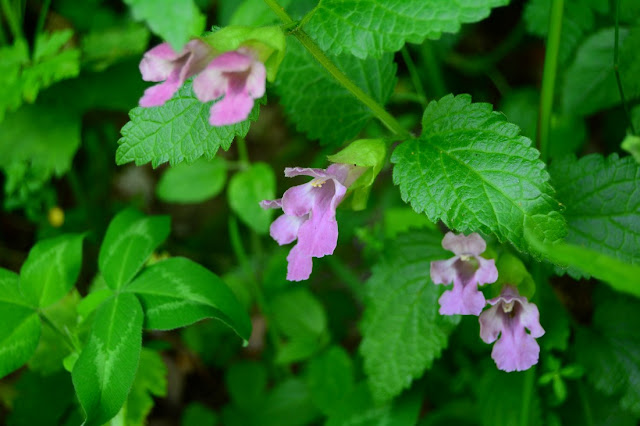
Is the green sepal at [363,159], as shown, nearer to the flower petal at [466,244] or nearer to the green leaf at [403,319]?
the flower petal at [466,244]

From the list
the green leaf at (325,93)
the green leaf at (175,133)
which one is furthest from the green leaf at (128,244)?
the green leaf at (325,93)

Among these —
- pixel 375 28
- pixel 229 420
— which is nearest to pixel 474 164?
pixel 375 28

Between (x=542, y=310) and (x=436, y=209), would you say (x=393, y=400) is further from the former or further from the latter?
(x=436, y=209)

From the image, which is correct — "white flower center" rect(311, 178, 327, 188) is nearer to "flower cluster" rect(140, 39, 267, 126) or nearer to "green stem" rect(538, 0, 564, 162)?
"flower cluster" rect(140, 39, 267, 126)

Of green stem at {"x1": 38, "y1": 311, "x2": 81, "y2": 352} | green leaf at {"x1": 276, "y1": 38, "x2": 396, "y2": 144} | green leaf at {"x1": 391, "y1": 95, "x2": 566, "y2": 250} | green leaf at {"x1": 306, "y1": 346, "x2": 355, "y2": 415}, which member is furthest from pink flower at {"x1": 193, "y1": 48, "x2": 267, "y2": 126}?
green leaf at {"x1": 306, "y1": 346, "x2": 355, "y2": 415}

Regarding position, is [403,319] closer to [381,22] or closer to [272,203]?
[272,203]

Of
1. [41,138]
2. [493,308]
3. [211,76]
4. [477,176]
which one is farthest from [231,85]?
[41,138]
